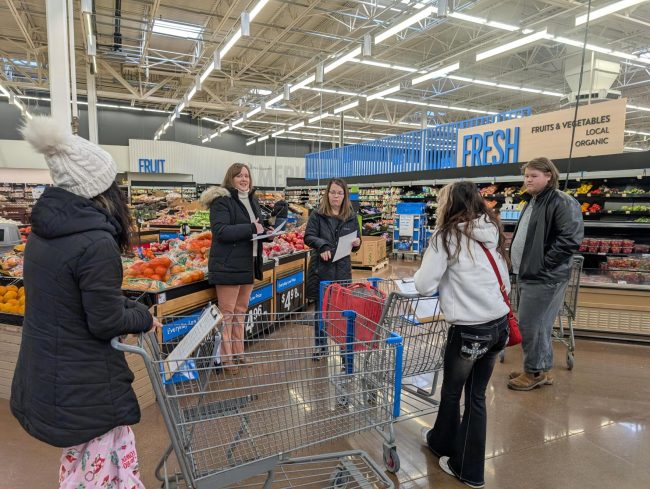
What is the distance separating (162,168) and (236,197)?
67.1ft

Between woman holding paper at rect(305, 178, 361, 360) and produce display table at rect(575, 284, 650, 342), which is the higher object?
woman holding paper at rect(305, 178, 361, 360)

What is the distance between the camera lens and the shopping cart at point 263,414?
154cm

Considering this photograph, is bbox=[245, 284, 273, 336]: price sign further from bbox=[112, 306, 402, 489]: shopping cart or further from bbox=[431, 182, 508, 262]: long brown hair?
bbox=[431, 182, 508, 262]: long brown hair

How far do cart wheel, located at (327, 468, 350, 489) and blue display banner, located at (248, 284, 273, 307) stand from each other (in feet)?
7.63

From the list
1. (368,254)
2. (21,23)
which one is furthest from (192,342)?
(21,23)

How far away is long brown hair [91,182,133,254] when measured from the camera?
55.7 inches

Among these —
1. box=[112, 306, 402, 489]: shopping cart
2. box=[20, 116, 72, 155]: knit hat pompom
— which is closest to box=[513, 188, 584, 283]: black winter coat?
box=[112, 306, 402, 489]: shopping cart

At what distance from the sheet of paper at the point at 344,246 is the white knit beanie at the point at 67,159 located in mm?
2437

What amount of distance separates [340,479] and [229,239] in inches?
75.1

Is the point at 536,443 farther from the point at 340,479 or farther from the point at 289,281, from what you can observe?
the point at 289,281

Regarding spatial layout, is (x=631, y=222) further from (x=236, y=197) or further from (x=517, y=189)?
(x=236, y=197)

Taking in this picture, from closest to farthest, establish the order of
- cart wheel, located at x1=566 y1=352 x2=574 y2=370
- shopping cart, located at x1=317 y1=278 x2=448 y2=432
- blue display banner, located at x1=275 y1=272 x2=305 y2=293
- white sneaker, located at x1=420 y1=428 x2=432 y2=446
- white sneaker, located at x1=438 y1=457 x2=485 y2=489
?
white sneaker, located at x1=438 y1=457 x2=485 y2=489 < shopping cart, located at x1=317 y1=278 x2=448 y2=432 < white sneaker, located at x1=420 y1=428 x2=432 y2=446 < cart wheel, located at x1=566 y1=352 x2=574 y2=370 < blue display banner, located at x1=275 y1=272 x2=305 y2=293

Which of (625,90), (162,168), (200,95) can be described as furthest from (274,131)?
(625,90)

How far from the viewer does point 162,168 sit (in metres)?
22.2
